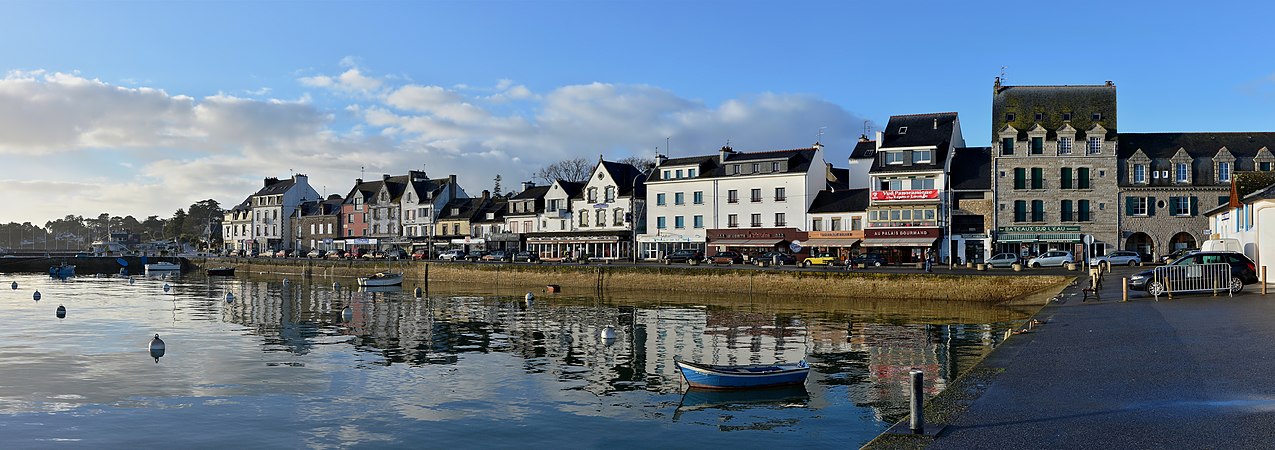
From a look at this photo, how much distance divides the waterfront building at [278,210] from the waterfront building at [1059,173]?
90632mm

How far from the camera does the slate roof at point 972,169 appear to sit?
65.2 m

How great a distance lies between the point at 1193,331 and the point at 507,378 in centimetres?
1646

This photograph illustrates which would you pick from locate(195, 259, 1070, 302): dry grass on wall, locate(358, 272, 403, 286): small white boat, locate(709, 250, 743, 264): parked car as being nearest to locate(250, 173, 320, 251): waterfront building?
locate(195, 259, 1070, 302): dry grass on wall

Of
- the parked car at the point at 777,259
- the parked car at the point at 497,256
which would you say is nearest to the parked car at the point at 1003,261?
the parked car at the point at 777,259

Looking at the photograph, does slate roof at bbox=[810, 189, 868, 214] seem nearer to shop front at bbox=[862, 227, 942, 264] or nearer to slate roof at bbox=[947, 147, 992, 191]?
shop front at bbox=[862, 227, 942, 264]

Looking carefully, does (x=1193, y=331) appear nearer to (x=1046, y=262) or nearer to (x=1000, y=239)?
(x=1046, y=262)

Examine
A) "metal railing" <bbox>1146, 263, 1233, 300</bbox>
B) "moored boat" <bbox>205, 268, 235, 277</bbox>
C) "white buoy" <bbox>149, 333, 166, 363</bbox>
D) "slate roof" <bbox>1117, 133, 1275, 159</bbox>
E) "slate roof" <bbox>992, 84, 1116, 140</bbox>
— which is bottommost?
"white buoy" <bbox>149, 333, 166, 363</bbox>

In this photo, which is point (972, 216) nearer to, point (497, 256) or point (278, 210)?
point (497, 256)

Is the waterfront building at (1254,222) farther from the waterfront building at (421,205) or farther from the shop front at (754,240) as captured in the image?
the waterfront building at (421,205)

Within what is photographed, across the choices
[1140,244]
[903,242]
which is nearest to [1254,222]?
[1140,244]

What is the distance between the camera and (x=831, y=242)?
224ft

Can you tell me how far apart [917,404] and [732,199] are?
64.2 meters

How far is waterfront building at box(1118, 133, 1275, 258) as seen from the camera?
5975cm

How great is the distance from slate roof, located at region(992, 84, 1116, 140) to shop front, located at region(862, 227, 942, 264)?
341 inches
